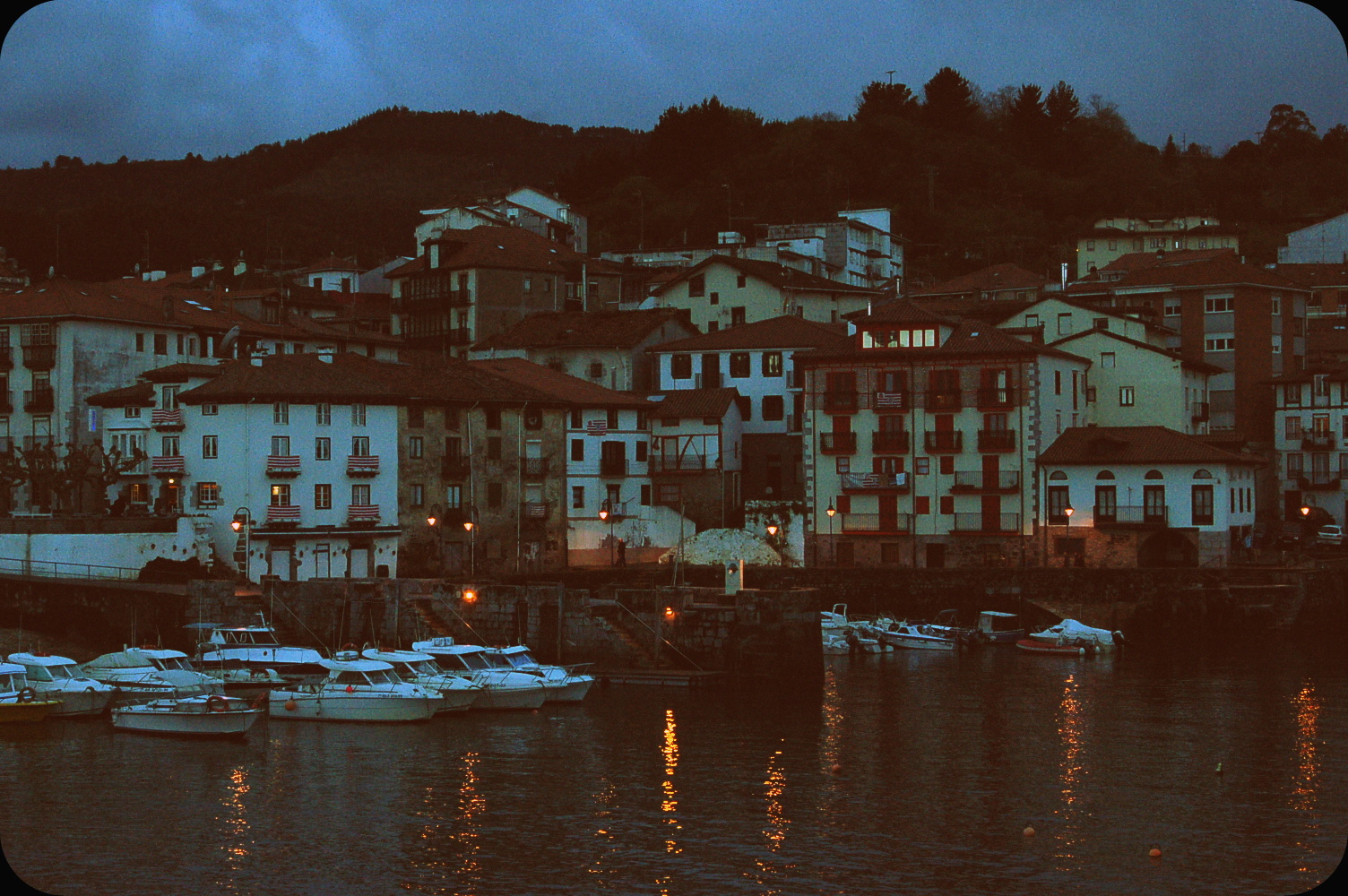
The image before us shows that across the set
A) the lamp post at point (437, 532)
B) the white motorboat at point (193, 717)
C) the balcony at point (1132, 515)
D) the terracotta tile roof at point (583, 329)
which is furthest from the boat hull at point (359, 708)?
the terracotta tile roof at point (583, 329)

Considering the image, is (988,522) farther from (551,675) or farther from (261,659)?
(261,659)

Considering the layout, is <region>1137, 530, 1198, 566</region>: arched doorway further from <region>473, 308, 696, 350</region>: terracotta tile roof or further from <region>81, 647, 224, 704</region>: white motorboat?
<region>81, 647, 224, 704</region>: white motorboat

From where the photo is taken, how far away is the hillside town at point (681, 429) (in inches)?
2928

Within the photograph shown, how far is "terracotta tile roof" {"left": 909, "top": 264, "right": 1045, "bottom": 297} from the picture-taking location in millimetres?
106000

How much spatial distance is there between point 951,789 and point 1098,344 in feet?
158

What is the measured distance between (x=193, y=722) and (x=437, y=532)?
27340 mm

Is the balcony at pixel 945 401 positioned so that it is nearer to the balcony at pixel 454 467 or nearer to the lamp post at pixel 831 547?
the lamp post at pixel 831 547

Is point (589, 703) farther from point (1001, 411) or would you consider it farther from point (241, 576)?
point (1001, 411)

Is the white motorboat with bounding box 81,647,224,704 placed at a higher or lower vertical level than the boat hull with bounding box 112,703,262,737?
higher

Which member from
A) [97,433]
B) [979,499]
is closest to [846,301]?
[979,499]

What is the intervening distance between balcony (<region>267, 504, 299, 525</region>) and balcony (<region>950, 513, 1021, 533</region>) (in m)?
30.0

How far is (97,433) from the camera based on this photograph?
273ft

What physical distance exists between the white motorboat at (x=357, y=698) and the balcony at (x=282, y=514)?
1737 centimetres

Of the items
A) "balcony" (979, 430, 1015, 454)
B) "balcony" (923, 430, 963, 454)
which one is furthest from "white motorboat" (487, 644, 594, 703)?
"balcony" (979, 430, 1015, 454)
